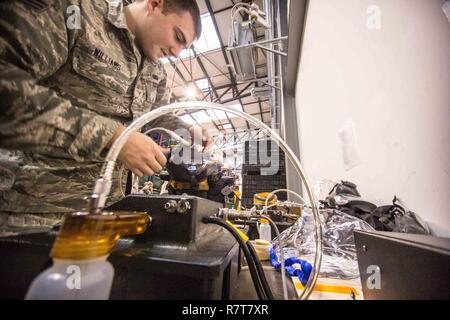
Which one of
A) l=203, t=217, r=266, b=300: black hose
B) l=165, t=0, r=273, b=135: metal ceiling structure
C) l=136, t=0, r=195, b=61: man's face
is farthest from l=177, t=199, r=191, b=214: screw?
l=165, t=0, r=273, b=135: metal ceiling structure

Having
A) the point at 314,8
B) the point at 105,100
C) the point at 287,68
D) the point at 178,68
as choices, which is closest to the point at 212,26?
the point at 178,68

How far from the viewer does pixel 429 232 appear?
0.45 m

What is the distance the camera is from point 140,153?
459 millimetres

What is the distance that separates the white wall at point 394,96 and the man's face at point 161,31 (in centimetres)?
71

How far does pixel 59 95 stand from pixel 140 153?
469 millimetres

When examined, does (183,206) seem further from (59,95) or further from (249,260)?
(59,95)

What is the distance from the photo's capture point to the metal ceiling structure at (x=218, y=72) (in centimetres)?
244

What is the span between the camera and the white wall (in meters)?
0.40

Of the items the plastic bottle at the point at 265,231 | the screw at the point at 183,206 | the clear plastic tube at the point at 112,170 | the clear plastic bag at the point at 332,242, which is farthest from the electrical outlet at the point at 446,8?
the plastic bottle at the point at 265,231

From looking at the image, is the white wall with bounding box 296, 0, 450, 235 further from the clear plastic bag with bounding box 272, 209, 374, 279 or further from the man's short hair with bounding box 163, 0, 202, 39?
the man's short hair with bounding box 163, 0, 202, 39

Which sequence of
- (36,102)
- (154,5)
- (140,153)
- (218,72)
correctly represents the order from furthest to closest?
(218,72) < (154,5) < (140,153) < (36,102)

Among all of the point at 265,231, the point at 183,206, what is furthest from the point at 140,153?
the point at 265,231

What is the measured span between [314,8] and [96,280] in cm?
161
